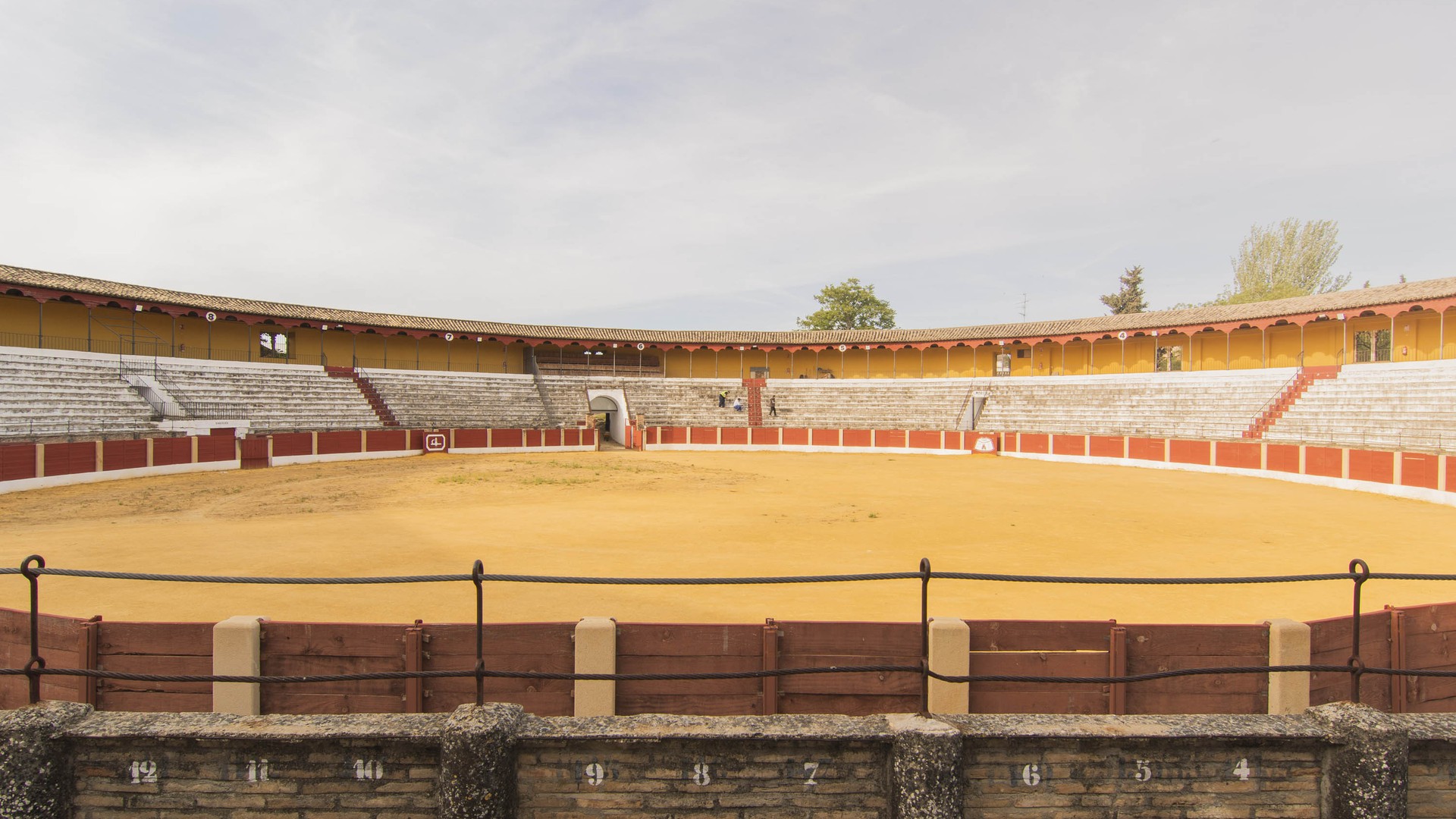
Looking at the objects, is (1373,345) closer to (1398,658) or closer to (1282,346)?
(1282,346)

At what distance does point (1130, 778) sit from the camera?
9.93 ft

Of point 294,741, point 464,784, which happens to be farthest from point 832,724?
point 294,741

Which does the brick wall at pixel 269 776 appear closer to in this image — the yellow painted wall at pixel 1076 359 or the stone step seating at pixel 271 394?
the stone step seating at pixel 271 394

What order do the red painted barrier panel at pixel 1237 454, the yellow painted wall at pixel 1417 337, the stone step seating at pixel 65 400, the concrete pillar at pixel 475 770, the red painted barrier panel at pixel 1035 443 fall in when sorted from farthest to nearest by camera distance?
the red painted barrier panel at pixel 1035 443 → the yellow painted wall at pixel 1417 337 → the red painted barrier panel at pixel 1237 454 → the stone step seating at pixel 65 400 → the concrete pillar at pixel 475 770

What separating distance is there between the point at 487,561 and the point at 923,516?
7718 mm

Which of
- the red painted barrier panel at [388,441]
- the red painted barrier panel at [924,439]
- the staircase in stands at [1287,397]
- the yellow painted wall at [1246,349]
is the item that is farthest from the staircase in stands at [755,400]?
the yellow painted wall at [1246,349]

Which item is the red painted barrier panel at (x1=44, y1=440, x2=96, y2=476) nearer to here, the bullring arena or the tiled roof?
the bullring arena

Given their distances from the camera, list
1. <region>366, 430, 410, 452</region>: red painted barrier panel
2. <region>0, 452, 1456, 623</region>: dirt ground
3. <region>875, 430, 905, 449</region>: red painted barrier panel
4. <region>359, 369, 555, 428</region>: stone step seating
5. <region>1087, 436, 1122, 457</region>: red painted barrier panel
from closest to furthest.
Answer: <region>0, 452, 1456, 623</region>: dirt ground → <region>1087, 436, 1122, 457</region>: red painted barrier panel → <region>366, 430, 410, 452</region>: red painted barrier panel → <region>359, 369, 555, 428</region>: stone step seating → <region>875, 430, 905, 449</region>: red painted barrier panel

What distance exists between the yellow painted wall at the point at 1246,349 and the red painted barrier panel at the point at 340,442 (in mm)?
34725

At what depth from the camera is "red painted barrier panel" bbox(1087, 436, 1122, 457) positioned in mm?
24969

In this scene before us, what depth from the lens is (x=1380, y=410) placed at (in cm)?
2086

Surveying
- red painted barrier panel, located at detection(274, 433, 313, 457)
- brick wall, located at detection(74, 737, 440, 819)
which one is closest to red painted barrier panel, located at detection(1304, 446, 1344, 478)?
brick wall, located at detection(74, 737, 440, 819)

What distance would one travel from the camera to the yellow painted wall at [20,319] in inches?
890

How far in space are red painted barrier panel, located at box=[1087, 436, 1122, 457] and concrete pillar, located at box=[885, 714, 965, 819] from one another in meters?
25.4
